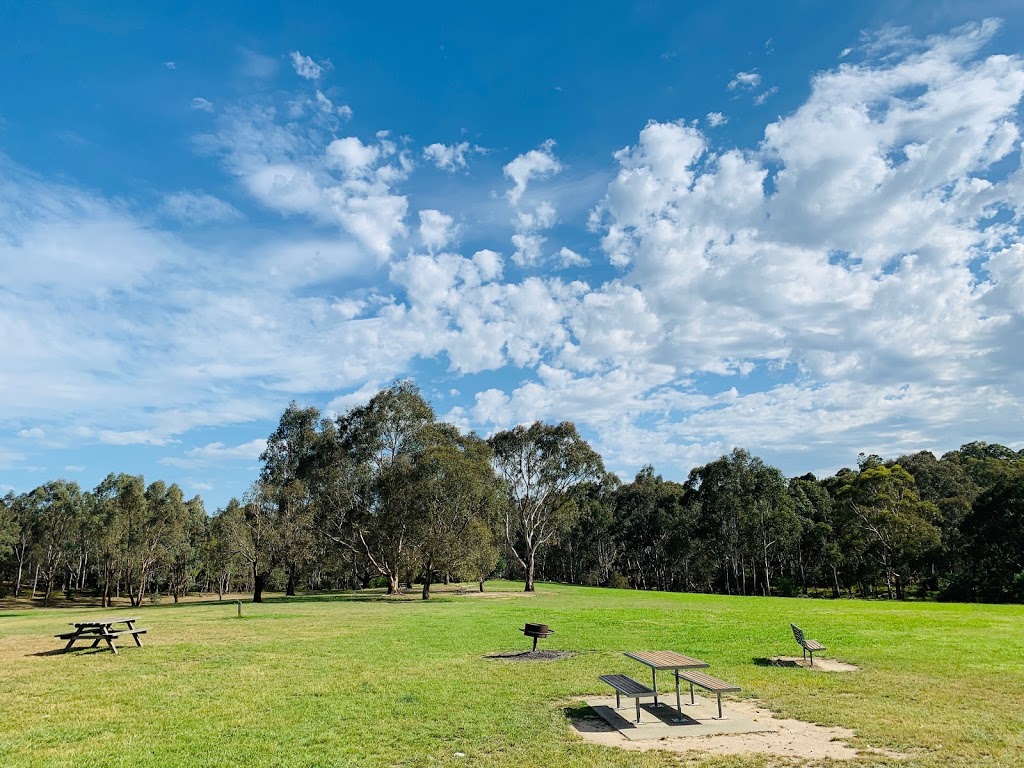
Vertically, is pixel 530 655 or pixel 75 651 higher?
pixel 530 655

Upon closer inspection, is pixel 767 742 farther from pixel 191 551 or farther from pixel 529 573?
pixel 191 551

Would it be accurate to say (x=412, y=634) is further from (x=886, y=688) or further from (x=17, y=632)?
(x=17, y=632)

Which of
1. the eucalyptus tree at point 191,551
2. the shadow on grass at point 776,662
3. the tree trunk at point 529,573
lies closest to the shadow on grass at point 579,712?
the shadow on grass at point 776,662

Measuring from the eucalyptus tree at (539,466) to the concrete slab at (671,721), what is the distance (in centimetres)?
4900

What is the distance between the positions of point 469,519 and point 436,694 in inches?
1477

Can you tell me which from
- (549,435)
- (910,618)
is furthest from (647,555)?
(910,618)

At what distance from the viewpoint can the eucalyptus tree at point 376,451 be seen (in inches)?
2046

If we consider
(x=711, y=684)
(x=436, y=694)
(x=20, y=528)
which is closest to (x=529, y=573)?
(x=436, y=694)

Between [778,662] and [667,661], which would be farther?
[778,662]

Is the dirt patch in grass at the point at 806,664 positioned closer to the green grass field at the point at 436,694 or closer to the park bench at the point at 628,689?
the green grass field at the point at 436,694

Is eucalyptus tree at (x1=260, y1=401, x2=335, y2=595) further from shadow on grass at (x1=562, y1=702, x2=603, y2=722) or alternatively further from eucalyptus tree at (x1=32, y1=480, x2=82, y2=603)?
shadow on grass at (x1=562, y1=702, x2=603, y2=722)

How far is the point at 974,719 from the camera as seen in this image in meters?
9.98

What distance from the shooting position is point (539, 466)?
60812 mm

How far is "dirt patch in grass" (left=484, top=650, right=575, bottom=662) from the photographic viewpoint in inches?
652
